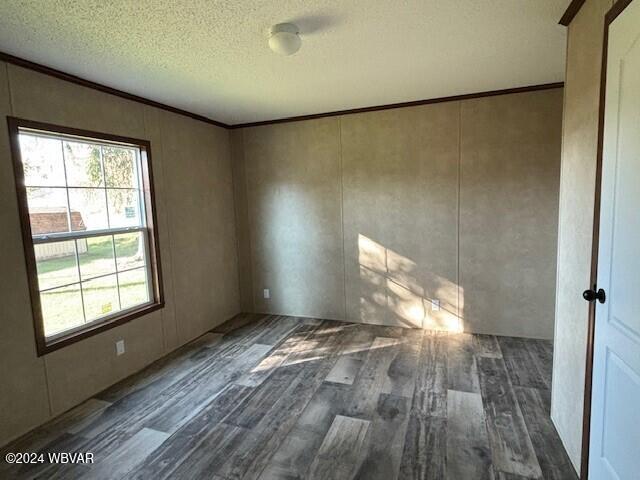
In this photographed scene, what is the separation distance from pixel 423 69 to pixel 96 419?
138 inches

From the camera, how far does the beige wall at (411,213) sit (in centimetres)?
330

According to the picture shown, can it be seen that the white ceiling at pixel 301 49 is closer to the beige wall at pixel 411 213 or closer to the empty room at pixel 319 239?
the empty room at pixel 319 239

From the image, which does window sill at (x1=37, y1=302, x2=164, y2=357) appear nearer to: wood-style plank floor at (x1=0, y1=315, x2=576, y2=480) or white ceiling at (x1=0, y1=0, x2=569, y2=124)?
wood-style plank floor at (x1=0, y1=315, x2=576, y2=480)

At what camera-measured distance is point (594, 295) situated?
151 centimetres

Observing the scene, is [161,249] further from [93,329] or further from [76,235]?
[93,329]

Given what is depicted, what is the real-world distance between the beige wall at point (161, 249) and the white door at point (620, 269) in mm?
3240

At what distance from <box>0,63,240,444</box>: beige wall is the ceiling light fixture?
5.60ft

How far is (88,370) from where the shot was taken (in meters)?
2.63

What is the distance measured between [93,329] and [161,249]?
3.02ft

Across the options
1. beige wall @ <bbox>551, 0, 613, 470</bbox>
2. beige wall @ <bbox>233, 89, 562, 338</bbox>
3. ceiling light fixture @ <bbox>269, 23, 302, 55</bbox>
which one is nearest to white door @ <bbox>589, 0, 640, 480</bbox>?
beige wall @ <bbox>551, 0, 613, 470</bbox>

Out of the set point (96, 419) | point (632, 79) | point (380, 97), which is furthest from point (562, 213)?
point (96, 419)

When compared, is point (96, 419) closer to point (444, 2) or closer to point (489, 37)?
point (444, 2)

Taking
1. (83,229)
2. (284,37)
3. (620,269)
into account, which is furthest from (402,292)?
(83,229)

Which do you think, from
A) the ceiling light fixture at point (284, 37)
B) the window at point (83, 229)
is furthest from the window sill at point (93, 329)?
the ceiling light fixture at point (284, 37)
